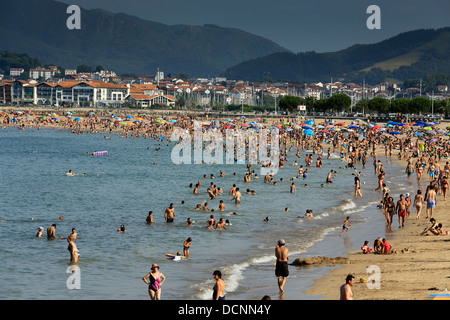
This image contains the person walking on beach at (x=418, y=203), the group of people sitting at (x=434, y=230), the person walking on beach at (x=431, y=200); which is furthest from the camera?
the person walking on beach at (x=418, y=203)

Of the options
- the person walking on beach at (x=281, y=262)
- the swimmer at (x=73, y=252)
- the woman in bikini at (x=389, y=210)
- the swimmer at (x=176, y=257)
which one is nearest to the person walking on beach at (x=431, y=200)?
the woman in bikini at (x=389, y=210)

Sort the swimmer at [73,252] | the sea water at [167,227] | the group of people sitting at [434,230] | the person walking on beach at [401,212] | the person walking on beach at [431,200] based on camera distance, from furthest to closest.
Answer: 1. the person walking on beach at [431,200]
2. the person walking on beach at [401,212]
3. the group of people sitting at [434,230]
4. the swimmer at [73,252]
5. the sea water at [167,227]

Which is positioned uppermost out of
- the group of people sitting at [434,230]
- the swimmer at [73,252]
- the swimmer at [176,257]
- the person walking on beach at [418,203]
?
the person walking on beach at [418,203]

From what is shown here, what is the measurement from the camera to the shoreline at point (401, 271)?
11742mm

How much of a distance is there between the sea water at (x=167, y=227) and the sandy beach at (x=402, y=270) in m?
0.64

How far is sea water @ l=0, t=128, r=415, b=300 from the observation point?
14383 millimetres

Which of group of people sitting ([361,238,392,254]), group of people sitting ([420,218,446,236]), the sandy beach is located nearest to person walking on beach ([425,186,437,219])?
the sandy beach

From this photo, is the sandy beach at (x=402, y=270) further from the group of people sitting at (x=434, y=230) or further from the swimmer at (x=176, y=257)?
the swimmer at (x=176, y=257)

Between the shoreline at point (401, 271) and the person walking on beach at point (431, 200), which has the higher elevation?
the person walking on beach at point (431, 200)

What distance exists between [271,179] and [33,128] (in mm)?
66891

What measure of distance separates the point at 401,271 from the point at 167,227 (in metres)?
10.3
